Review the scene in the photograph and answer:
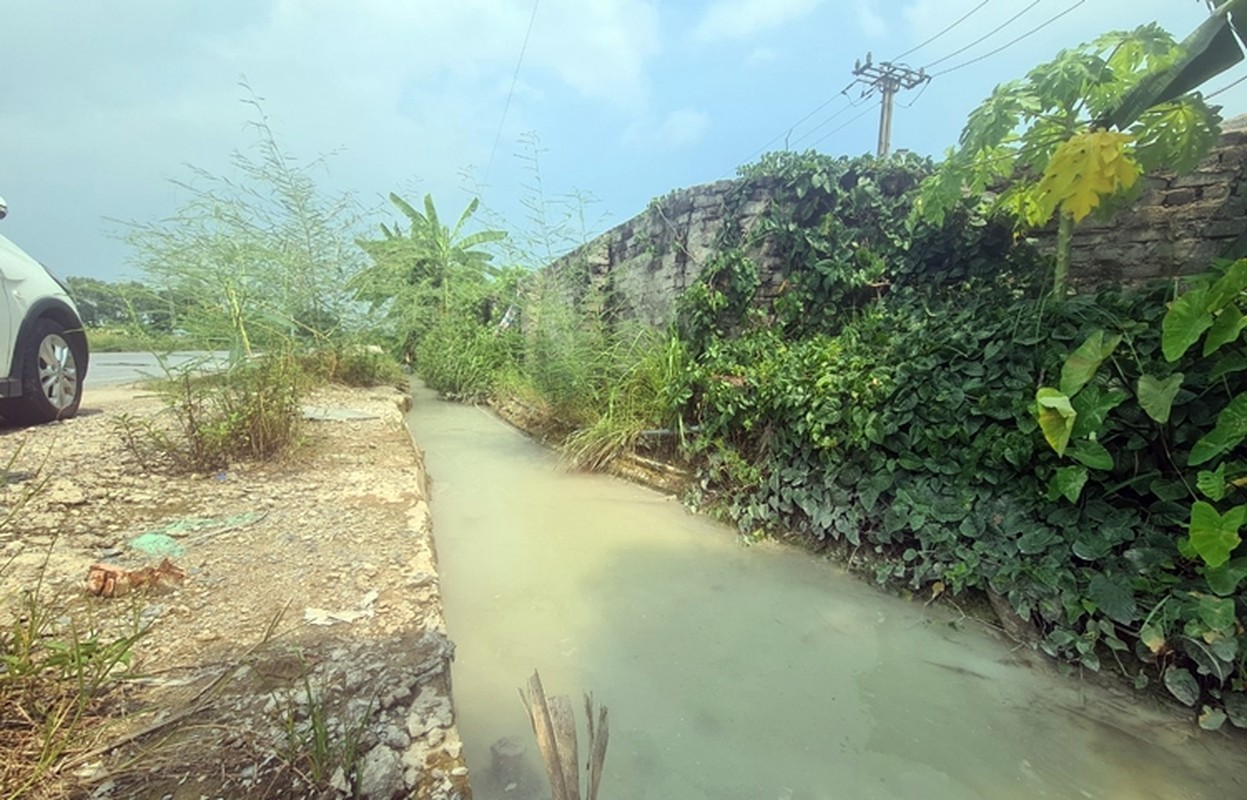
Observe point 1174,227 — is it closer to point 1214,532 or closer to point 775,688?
point 1214,532

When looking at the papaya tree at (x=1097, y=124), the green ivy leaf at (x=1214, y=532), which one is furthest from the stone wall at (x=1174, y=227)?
the green ivy leaf at (x=1214, y=532)

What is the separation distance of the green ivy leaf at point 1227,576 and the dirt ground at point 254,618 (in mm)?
2188

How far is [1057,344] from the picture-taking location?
2.13 metres

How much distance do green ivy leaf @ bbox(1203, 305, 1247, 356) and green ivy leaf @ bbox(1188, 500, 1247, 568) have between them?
53 centimetres

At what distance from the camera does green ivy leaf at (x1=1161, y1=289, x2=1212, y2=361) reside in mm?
1677

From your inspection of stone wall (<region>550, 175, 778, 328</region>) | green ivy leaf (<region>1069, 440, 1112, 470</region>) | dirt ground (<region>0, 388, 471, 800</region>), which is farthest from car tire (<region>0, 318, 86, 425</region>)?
green ivy leaf (<region>1069, 440, 1112, 470</region>)

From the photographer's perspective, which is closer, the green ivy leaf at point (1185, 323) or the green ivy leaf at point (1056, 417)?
the green ivy leaf at point (1185, 323)

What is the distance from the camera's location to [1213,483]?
1.55 meters

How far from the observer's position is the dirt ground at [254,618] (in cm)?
96

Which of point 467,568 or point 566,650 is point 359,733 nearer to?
point 566,650

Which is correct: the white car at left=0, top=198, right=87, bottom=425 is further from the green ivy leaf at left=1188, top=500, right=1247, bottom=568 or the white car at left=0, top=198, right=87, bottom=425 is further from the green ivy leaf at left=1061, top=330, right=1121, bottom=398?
A: the green ivy leaf at left=1188, top=500, right=1247, bottom=568

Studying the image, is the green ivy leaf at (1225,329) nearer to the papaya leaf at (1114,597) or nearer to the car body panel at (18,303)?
the papaya leaf at (1114,597)

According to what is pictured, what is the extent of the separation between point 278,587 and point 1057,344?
317cm

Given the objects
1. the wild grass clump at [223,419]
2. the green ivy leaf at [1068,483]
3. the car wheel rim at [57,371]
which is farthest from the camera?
the car wheel rim at [57,371]
